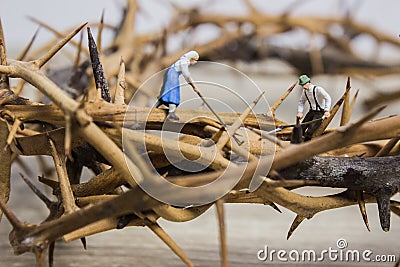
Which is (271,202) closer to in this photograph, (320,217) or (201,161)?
(201,161)

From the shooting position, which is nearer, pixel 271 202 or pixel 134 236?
pixel 271 202

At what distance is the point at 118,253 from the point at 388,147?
185mm

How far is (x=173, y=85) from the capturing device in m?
0.20

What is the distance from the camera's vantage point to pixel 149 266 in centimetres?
31

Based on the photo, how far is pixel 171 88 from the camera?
20cm

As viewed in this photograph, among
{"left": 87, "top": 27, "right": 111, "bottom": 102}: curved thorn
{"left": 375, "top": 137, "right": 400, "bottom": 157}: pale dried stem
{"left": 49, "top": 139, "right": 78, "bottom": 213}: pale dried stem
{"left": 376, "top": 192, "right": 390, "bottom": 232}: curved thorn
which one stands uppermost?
{"left": 87, "top": 27, "right": 111, "bottom": 102}: curved thorn

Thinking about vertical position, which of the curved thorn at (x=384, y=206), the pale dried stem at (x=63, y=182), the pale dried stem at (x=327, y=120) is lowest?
the curved thorn at (x=384, y=206)

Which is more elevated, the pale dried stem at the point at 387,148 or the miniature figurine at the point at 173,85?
the miniature figurine at the point at 173,85

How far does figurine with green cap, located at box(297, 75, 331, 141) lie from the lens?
20 cm

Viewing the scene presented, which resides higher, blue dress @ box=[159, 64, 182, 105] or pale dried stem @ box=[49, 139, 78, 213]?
blue dress @ box=[159, 64, 182, 105]

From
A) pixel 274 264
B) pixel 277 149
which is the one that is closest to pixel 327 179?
pixel 277 149

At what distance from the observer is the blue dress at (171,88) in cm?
20

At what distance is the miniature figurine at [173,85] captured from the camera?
0.20 m

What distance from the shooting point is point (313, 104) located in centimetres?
Answer: 20
